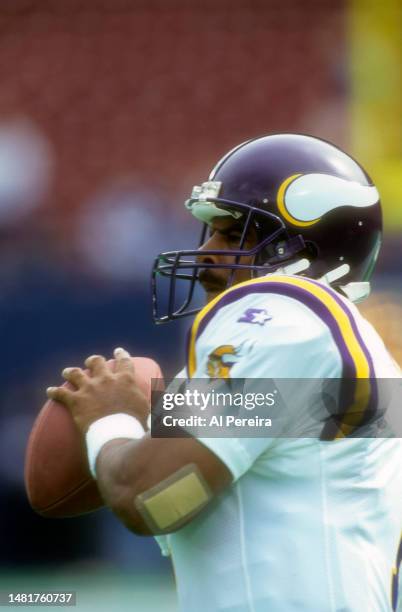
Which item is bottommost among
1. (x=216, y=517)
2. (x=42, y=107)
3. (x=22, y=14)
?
(x=216, y=517)

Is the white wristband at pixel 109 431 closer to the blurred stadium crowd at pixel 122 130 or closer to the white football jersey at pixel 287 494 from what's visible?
the white football jersey at pixel 287 494

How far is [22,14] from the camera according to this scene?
203 inches

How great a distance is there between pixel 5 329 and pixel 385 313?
150 cm

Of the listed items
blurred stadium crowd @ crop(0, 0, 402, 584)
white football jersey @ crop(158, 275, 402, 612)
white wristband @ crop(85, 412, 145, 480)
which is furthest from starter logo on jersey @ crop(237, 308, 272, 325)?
blurred stadium crowd @ crop(0, 0, 402, 584)

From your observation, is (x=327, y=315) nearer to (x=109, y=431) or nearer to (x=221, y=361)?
(x=221, y=361)

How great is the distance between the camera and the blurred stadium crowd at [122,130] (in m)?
3.86

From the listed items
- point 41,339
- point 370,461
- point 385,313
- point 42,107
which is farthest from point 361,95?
point 370,461

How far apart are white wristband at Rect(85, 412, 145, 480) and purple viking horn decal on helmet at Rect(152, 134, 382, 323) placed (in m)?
0.29

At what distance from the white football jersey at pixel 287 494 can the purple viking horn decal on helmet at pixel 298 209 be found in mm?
277

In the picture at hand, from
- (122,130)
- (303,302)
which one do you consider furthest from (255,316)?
(122,130)

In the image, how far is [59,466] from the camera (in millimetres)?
1482

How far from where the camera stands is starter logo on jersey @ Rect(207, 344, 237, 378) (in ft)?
3.93

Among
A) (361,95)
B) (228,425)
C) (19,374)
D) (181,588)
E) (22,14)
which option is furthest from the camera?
(22,14)

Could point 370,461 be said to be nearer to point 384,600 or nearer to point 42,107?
point 384,600
